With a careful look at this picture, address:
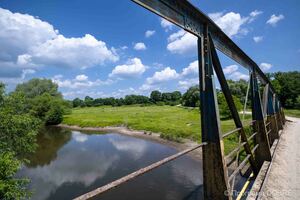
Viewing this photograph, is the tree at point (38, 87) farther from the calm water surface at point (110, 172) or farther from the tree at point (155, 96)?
the tree at point (155, 96)

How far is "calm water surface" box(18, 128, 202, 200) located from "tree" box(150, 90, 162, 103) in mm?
85059

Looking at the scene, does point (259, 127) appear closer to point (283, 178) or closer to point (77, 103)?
point (283, 178)

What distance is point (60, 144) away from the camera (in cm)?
3086

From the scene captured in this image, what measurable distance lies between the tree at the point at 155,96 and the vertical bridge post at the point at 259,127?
105235 millimetres

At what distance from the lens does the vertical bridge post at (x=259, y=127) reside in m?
6.94

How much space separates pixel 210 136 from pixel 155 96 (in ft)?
364

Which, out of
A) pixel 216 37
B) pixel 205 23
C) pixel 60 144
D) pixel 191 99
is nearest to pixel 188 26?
pixel 205 23

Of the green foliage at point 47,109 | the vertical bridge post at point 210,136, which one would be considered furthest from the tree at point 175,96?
the vertical bridge post at point 210,136

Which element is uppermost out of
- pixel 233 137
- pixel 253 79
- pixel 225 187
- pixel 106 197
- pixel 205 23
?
pixel 205 23

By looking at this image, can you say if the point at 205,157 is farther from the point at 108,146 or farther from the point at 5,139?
the point at 108,146

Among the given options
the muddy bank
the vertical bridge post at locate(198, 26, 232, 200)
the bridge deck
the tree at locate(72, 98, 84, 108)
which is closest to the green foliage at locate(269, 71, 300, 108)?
the muddy bank

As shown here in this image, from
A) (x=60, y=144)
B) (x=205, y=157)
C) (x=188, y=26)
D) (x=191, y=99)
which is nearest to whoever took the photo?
(x=188, y=26)

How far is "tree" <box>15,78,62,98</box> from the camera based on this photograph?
63766mm

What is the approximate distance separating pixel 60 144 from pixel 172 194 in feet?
71.4
